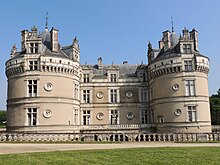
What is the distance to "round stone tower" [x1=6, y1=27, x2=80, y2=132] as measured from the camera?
31312mm

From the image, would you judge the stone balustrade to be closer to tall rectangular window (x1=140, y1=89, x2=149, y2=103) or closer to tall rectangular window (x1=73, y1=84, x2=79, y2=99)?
tall rectangular window (x1=73, y1=84, x2=79, y2=99)

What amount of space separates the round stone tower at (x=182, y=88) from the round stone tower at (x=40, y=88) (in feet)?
38.8

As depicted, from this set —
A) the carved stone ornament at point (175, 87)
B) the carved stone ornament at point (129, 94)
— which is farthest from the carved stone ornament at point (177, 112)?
the carved stone ornament at point (129, 94)

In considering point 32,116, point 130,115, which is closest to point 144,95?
point 130,115

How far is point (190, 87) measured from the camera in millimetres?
32781

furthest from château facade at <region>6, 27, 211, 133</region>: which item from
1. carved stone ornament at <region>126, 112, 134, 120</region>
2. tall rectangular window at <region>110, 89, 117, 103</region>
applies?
tall rectangular window at <region>110, 89, 117, 103</region>

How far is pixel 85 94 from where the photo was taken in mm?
38969

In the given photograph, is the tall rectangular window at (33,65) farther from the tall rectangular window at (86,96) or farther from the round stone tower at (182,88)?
the round stone tower at (182,88)

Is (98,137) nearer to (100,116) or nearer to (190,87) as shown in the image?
(100,116)

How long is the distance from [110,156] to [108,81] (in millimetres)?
26246

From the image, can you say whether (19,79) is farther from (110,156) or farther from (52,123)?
(110,156)

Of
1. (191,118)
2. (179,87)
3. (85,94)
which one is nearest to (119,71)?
(85,94)

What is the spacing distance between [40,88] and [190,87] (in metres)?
19.2

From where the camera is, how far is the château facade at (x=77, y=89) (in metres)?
31.6
